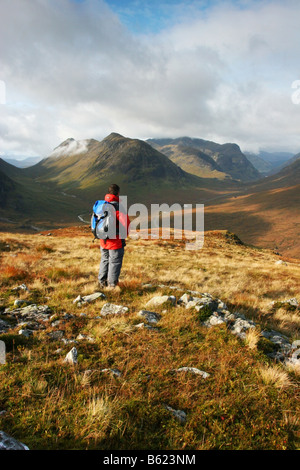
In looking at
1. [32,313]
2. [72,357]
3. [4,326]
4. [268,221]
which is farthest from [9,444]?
[268,221]

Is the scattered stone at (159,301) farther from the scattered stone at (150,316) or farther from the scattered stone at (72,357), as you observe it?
the scattered stone at (72,357)

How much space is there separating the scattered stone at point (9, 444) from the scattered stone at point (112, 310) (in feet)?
10.9

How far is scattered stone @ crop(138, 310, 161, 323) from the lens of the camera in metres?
5.46

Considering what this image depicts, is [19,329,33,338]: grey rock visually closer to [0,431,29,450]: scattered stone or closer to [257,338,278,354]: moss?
[0,431,29,450]: scattered stone

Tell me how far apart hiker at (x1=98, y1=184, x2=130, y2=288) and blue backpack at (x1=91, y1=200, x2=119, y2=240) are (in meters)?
0.13

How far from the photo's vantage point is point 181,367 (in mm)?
3871

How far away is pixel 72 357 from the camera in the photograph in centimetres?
378

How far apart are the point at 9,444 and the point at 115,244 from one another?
5.66 metres

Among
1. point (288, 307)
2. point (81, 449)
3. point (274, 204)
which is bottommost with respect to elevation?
point (288, 307)

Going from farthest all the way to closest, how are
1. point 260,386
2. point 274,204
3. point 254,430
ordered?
1. point 274,204
2. point 260,386
3. point 254,430

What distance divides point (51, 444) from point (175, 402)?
1588mm

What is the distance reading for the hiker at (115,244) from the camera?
7488 mm
